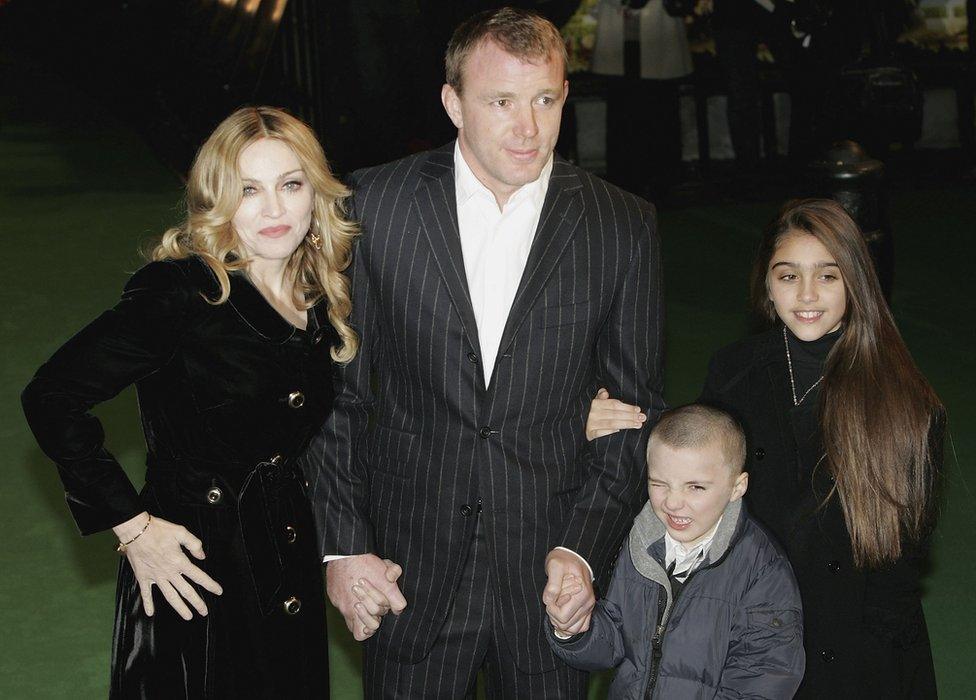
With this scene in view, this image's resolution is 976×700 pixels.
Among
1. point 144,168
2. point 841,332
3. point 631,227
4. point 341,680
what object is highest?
point 144,168

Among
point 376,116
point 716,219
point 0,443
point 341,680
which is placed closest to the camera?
point 341,680

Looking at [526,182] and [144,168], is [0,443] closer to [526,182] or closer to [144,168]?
[526,182]

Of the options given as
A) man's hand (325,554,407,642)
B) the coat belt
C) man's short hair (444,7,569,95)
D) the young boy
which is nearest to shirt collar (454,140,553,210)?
man's short hair (444,7,569,95)

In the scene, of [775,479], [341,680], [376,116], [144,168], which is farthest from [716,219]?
[775,479]

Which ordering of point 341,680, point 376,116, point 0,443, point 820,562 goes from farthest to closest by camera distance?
1. point 376,116
2. point 0,443
3. point 341,680
4. point 820,562

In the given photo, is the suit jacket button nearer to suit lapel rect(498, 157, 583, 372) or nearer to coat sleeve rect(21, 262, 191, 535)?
coat sleeve rect(21, 262, 191, 535)

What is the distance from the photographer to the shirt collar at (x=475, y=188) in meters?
2.54

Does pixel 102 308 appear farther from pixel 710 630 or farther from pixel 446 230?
pixel 710 630

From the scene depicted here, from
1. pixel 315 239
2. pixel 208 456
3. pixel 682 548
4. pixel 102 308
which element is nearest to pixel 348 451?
pixel 208 456

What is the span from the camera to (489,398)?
2.52 meters

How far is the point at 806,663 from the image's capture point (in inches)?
110

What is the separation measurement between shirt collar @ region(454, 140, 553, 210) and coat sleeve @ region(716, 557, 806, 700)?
86 cm

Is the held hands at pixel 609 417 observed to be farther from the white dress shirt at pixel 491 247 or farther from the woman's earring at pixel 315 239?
the woman's earring at pixel 315 239

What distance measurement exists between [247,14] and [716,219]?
3486mm
